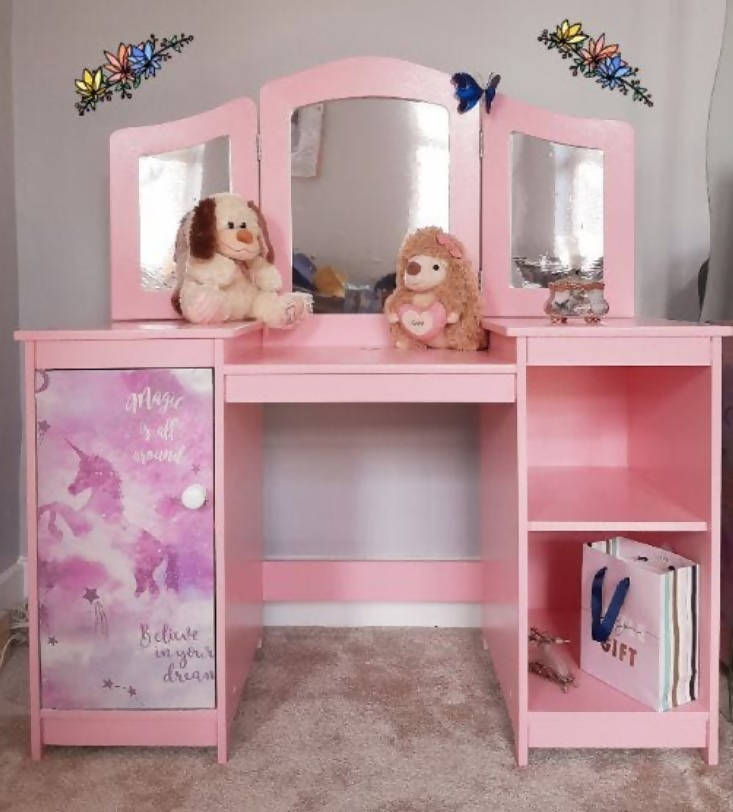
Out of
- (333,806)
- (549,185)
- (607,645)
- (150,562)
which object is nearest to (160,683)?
(150,562)

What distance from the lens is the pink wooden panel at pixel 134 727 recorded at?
1468 mm

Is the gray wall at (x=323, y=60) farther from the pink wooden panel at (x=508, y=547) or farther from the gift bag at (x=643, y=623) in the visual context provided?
the gift bag at (x=643, y=623)

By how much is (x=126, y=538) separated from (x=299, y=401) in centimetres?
35

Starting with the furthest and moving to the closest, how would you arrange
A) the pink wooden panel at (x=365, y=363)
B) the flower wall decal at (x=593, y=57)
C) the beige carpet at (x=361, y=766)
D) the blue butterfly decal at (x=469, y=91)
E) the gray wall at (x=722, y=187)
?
the flower wall decal at (x=593, y=57), the blue butterfly decal at (x=469, y=91), the gray wall at (x=722, y=187), the pink wooden panel at (x=365, y=363), the beige carpet at (x=361, y=766)

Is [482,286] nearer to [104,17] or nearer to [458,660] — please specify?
[458,660]

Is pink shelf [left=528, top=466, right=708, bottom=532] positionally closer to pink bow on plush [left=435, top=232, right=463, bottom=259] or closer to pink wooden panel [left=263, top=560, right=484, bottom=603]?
pink wooden panel [left=263, top=560, right=484, bottom=603]

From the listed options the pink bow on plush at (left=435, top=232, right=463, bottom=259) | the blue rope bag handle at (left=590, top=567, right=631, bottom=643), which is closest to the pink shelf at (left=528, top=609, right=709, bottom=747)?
the blue rope bag handle at (left=590, top=567, right=631, bottom=643)

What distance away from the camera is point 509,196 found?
1873 mm

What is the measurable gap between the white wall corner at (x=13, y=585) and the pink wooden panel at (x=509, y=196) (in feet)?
4.08

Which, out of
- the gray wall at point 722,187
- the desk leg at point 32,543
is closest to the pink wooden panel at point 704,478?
the gray wall at point 722,187

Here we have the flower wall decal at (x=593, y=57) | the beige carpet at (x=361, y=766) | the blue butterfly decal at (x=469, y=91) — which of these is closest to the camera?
the beige carpet at (x=361, y=766)

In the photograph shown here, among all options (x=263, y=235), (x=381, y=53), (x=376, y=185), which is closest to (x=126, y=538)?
(x=263, y=235)

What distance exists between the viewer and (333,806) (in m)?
1.34

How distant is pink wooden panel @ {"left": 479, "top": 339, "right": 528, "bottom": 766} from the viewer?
4.72 feet
